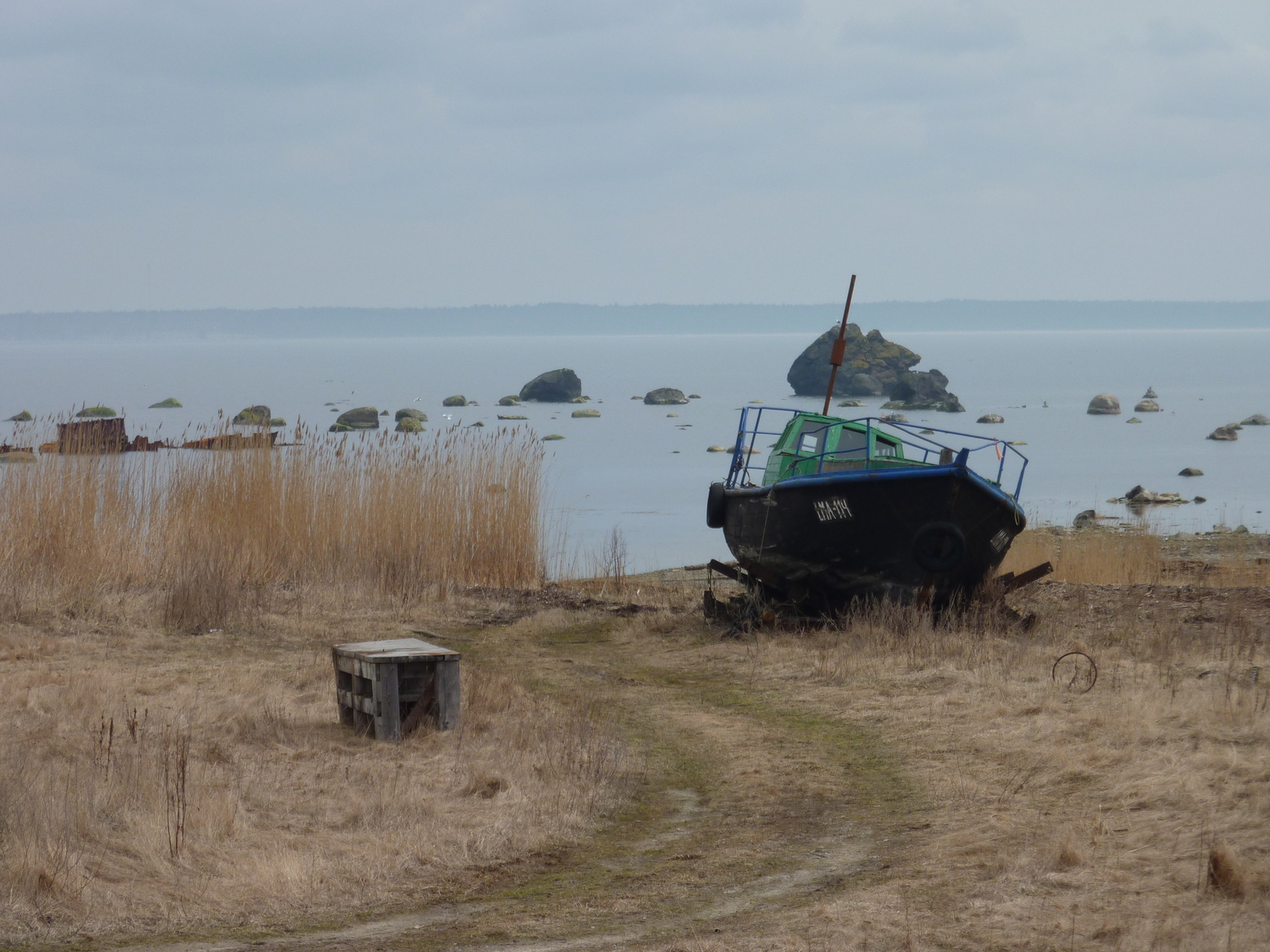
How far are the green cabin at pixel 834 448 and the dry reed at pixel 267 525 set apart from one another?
4422 mm

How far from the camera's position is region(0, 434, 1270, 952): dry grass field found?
6031 millimetres

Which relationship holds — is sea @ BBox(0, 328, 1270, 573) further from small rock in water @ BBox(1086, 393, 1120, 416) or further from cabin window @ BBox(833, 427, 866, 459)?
cabin window @ BBox(833, 427, 866, 459)

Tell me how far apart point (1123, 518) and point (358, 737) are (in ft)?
94.5

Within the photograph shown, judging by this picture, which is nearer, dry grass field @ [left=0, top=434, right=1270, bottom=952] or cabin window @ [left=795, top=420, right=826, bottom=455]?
dry grass field @ [left=0, top=434, right=1270, bottom=952]

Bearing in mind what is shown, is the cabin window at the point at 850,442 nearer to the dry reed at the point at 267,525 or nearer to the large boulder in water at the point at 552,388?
the dry reed at the point at 267,525

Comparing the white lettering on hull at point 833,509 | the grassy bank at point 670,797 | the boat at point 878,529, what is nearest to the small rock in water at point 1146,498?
the boat at point 878,529

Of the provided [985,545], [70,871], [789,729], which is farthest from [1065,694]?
[70,871]

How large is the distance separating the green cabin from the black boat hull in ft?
2.65

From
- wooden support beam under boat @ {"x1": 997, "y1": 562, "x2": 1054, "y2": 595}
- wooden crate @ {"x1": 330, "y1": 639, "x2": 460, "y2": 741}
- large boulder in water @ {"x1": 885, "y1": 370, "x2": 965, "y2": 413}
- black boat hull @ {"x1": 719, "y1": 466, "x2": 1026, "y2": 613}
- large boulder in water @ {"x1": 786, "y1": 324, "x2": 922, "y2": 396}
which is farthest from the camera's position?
large boulder in water @ {"x1": 786, "y1": 324, "x2": 922, "y2": 396}

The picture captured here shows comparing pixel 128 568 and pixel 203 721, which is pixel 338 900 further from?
pixel 128 568

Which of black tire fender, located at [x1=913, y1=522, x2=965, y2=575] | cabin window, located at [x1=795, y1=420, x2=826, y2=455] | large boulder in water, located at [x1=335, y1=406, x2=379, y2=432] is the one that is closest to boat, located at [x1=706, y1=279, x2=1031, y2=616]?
black tire fender, located at [x1=913, y1=522, x2=965, y2=575]

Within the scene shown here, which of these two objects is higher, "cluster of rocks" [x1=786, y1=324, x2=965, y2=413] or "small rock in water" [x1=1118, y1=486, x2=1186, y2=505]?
"cluster of rocks" [x1=786, y1=324, x2=965, y2=413]

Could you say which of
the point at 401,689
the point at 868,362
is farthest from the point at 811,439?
the point at 868,362

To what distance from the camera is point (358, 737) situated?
9414 mm
